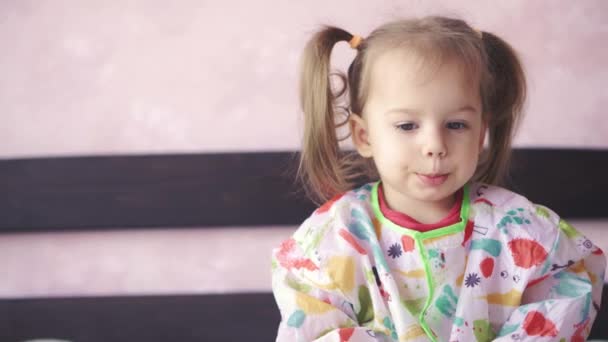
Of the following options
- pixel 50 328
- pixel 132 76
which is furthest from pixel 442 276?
pixel 50 328

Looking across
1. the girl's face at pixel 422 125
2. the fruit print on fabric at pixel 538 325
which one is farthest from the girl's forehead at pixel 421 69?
the fruit print on fabric at pixel 538 325

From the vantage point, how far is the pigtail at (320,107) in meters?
1.09

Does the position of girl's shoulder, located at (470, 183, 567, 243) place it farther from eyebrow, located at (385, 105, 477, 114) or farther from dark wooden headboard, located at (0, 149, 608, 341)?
dark wooden headboard, located at (0, 149, 608, 341)

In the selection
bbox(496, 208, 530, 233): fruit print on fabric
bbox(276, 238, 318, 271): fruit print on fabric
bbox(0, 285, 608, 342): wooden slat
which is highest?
bbox(496, 208, 530, 233): fruit print on fabric

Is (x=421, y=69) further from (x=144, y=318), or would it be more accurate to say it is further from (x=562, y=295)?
(x=144, y=318)

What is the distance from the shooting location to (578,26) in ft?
4.75

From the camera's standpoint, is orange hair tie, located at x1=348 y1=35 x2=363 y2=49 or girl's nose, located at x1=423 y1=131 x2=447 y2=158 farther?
orange hair tie, located at x1=348 y1=35 x2=363 y2=49

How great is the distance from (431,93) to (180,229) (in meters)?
0.80

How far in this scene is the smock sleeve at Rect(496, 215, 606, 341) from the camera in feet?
3.20

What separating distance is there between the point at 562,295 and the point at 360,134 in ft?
1.41

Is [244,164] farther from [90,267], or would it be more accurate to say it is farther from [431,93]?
[431,93]

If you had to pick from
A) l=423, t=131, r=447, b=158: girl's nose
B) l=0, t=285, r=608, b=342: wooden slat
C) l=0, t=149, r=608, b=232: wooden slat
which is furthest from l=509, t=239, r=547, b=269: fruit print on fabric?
l=0, t=285, r=608, b=342: wooden slat

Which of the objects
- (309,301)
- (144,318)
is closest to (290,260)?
(309,301)

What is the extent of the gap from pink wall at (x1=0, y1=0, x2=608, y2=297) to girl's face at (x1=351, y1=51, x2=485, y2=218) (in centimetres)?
46
